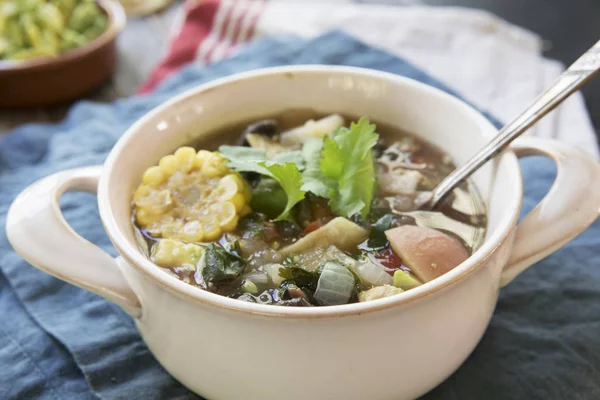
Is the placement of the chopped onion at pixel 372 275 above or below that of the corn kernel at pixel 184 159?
above

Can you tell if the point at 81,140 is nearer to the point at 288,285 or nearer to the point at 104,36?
the point at 104,36

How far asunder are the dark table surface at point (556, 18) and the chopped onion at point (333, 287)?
6.20 feet

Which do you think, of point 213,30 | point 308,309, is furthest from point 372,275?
point 213,30

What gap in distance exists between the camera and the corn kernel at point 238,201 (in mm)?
1566

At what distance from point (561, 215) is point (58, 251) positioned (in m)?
1.04

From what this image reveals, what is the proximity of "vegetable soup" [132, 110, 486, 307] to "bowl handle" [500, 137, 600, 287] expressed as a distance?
0.12m

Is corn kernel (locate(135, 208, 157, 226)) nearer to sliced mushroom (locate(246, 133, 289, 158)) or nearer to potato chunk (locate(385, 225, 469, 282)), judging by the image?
sliced mushroom (locate(246, 133, 289, 158))

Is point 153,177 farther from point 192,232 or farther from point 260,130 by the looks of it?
point 260,130

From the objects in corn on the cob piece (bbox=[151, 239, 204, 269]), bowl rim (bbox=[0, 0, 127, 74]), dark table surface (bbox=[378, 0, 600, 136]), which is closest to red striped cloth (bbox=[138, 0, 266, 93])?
bowl rim (bbox=[0, 0, 127, 74])

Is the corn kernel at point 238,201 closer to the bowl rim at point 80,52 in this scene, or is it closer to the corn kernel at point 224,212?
the corn kernel at point 224,212

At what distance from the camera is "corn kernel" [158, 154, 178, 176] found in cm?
165

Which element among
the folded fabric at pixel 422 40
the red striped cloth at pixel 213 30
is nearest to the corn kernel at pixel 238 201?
the folded fabric at pixel 422 40

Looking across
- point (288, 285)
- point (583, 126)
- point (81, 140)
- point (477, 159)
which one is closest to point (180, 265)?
point (288, 285)

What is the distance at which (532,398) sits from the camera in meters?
1.43
